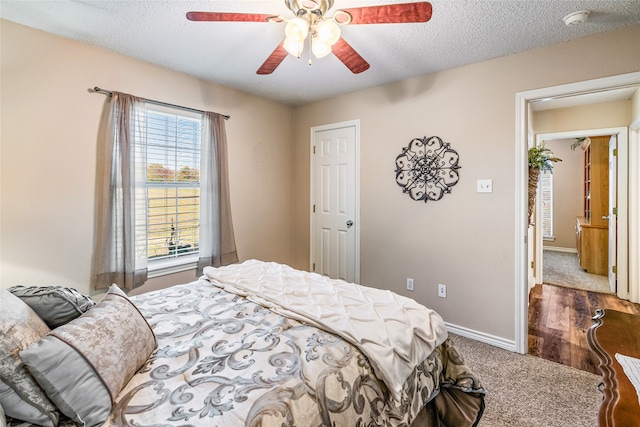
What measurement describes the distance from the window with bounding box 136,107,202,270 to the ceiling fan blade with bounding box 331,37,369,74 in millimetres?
1836

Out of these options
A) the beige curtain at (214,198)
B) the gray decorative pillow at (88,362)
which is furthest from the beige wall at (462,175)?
the gray decorative pillow at (88,362)

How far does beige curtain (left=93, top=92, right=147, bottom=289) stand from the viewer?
2.41 meters

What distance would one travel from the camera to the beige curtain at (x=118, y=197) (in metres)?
2.41

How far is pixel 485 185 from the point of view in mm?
2648

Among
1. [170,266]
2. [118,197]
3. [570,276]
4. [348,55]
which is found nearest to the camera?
[348,55]

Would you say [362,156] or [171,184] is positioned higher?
[362,156]

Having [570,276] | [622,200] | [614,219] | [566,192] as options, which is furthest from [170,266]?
[566,192]

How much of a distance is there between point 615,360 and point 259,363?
1174 millimetres

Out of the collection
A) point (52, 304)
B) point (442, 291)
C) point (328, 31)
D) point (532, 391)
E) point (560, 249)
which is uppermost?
point (328, 31)

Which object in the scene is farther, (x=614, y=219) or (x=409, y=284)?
(x=614, y=219)

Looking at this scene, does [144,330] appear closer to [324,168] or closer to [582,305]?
[324,168]

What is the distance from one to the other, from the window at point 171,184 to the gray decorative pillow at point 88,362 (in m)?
1.79

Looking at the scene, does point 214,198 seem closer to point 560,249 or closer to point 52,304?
point 52,304

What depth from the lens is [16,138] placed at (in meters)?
2.06
